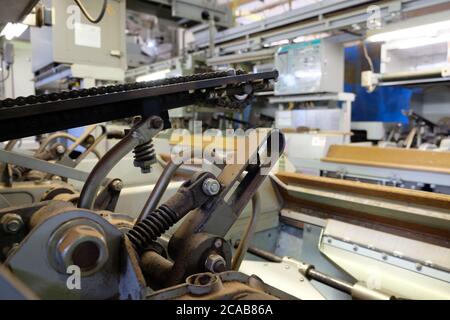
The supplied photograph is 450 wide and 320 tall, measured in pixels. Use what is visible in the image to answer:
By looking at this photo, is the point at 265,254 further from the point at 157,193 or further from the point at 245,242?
the point at 157,193

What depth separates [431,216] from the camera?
1218 mm

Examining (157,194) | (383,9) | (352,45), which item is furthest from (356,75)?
(157,194)

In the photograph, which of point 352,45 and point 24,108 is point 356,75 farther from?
point 24,108

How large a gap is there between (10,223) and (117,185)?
0.99ft

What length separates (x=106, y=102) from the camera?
699 millimetres

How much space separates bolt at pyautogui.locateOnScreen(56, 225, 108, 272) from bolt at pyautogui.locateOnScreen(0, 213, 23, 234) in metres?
0.30

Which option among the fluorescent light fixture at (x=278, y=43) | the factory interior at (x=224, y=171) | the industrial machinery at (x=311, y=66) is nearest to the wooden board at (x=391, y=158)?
the factory interior at (x=224, y=171)

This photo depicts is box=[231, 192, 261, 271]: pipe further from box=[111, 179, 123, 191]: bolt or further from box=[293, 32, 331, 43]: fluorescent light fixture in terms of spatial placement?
box=[293, 32, 331, 43]: fluorescent light fixture

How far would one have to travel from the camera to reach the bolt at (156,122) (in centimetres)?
76

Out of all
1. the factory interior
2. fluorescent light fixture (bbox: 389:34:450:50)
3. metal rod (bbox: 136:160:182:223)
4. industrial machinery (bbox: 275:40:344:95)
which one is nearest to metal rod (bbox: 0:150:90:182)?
the factory interior

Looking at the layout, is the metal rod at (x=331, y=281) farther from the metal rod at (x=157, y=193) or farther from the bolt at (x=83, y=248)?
the bolt at (x=83, y=248)

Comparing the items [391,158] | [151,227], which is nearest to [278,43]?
[391,158]

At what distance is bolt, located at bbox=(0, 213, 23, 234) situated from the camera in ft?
2.61

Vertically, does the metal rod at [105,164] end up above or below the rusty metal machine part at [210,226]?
above
